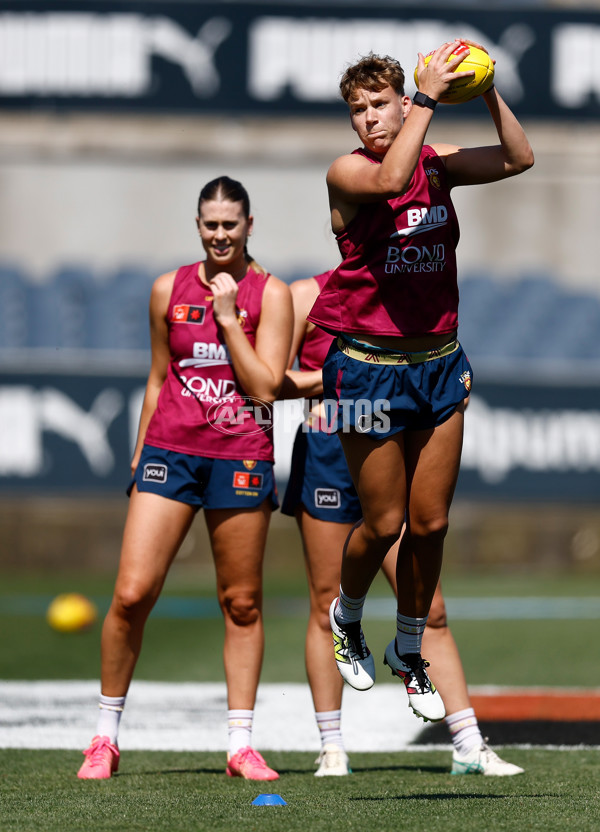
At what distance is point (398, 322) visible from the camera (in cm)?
437

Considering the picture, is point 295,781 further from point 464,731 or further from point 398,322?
point 398,322

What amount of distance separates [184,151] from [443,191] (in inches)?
520

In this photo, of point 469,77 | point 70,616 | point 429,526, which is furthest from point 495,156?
point 70,616

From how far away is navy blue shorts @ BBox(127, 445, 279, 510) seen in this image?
5145 mm

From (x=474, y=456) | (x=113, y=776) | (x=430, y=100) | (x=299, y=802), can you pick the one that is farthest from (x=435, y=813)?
(x=474, y=456)

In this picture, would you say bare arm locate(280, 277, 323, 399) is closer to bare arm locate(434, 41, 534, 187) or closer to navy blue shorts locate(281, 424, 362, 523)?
navy blue shorts locate(281, 424, 362, 523)

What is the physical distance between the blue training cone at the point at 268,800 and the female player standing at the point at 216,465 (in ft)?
2.00

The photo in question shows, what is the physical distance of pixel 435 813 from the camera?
13.8ft

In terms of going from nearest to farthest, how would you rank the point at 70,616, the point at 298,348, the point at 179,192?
1. the point at 298,348
2. the point at 70,616
3. the point at 179,192

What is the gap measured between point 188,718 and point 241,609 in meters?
1.77

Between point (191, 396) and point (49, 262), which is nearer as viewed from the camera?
point (191, 396)

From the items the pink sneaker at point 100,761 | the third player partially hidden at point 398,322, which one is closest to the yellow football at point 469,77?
the third player partially hidden at point 398,322

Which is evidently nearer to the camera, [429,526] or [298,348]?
[429,526]

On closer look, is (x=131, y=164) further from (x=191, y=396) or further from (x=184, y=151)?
(x=191, y=396)
